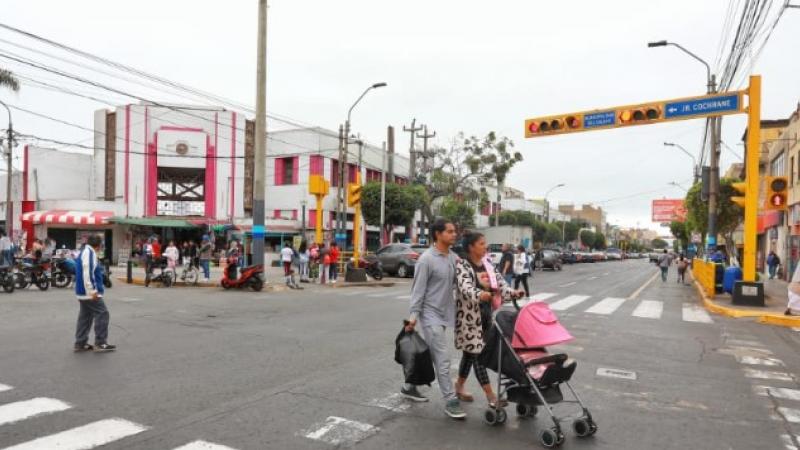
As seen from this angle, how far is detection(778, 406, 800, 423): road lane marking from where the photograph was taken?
5.30 m

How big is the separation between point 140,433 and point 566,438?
334 centimetres

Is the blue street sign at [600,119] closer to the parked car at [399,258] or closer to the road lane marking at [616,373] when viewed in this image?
the road lane marking at [616,373]

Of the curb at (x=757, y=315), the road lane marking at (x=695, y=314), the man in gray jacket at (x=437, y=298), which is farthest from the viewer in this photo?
the road lane marking at (x=695, y=314)

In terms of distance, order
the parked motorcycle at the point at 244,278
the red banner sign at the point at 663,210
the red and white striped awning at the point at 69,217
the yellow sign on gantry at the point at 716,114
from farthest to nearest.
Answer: the red banner sign at the point at 663,210 < the red and white striped awning at the point at 69,217 < the parked motorcycle at the point at 244,278 < the yellow sign on gantry at the point at 716,114

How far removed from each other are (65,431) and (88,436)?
0.25 metres

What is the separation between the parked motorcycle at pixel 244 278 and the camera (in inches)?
699

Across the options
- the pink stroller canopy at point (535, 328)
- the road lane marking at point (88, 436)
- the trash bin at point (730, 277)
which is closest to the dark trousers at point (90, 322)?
the road lane marking at point (88, 436)

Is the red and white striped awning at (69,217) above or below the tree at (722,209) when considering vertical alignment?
below

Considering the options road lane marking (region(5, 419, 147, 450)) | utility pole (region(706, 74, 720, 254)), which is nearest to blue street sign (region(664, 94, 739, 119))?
utility pole (region(706, 74, 720, 254))

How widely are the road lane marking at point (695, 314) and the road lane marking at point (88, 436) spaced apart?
448 inches

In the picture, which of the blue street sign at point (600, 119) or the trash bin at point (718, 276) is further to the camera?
the trash bin at point (718, 276)

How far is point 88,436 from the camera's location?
14.6 feet

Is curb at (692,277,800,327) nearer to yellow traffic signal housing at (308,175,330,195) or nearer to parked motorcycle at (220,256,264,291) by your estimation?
parked motorcycle at (220,256,264,291)

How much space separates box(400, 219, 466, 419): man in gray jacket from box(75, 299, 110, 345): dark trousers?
490cm
